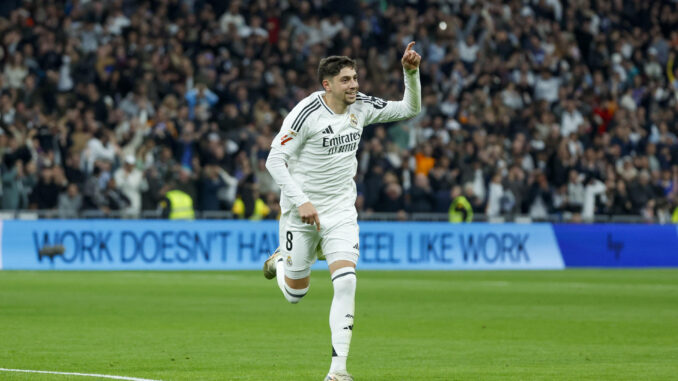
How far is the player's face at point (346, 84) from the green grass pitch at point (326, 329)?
6.69 ft

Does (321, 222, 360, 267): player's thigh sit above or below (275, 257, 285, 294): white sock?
above

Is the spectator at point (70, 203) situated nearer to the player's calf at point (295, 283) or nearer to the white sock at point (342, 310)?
the player's calf at point (295, 283)

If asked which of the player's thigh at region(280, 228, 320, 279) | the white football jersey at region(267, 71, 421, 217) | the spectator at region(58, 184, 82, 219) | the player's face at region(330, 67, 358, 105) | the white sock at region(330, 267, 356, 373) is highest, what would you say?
the player's face at region(330, 67, 358, 105)

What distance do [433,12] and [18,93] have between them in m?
12.1

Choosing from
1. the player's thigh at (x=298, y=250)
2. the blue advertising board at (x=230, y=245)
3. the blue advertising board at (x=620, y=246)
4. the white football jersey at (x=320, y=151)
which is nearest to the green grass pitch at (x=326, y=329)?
the player's thigh at (x=298, y=250)

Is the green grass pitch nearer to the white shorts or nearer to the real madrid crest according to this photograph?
the white shorts

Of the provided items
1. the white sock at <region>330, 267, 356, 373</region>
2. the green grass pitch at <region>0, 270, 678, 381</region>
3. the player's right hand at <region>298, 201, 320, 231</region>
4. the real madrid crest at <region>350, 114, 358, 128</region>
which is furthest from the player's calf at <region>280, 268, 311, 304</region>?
the real madrid crest at <region>350, 114, 358, 128</region>

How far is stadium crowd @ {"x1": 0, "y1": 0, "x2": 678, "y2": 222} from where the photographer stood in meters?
24.6

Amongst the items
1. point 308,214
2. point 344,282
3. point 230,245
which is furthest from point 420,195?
point 308,214

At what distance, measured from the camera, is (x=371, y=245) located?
26.1 meters

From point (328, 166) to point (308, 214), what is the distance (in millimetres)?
753

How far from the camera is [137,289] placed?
→ 1883 centimetres

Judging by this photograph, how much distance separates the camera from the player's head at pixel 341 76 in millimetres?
8977

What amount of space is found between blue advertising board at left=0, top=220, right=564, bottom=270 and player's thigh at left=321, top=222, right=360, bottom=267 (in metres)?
15.6
